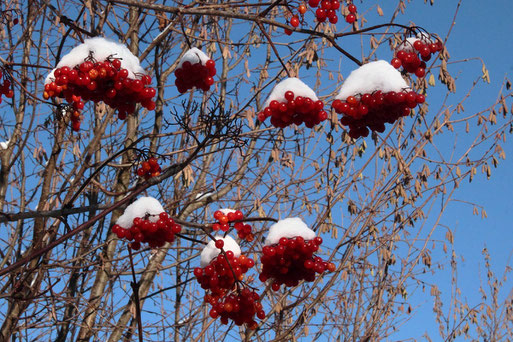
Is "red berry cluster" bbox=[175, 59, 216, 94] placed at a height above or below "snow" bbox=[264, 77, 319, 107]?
above

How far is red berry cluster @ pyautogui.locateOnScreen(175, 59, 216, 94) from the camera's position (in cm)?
338

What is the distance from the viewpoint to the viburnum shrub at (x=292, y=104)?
2.79m

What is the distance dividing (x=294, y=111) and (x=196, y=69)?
2.71ft

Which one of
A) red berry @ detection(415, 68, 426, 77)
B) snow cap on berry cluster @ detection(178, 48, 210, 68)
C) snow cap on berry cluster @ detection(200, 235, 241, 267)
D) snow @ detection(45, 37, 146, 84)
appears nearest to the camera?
snow @ detection(45, 37, 146, 84)

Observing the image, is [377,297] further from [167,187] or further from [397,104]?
[397,104]

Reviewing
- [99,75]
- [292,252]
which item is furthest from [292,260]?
[99,75]

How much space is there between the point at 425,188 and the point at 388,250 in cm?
70

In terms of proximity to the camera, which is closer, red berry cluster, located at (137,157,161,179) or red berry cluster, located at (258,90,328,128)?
red berry cluster, located at (258,90,328,128)

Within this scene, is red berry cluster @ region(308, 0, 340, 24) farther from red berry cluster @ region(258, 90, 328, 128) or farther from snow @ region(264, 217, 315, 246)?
snow @ region(264, 217, 315, 246)

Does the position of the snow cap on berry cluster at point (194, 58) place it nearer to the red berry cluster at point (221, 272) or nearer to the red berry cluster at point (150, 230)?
the red berry cluster at point (150, 230)

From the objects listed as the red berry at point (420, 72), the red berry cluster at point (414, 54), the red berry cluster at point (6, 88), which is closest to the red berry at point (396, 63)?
the red berry cluster at point (414, 54)

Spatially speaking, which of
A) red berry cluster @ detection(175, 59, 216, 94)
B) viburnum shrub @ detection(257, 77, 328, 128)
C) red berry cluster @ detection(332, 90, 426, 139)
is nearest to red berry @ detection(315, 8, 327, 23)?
viburnum shrub @ detection(257, 77, 328, 128)

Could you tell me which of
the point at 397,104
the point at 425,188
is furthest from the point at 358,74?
the point at 425,188

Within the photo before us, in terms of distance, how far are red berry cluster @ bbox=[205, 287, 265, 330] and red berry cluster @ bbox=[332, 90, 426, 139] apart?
107cm
